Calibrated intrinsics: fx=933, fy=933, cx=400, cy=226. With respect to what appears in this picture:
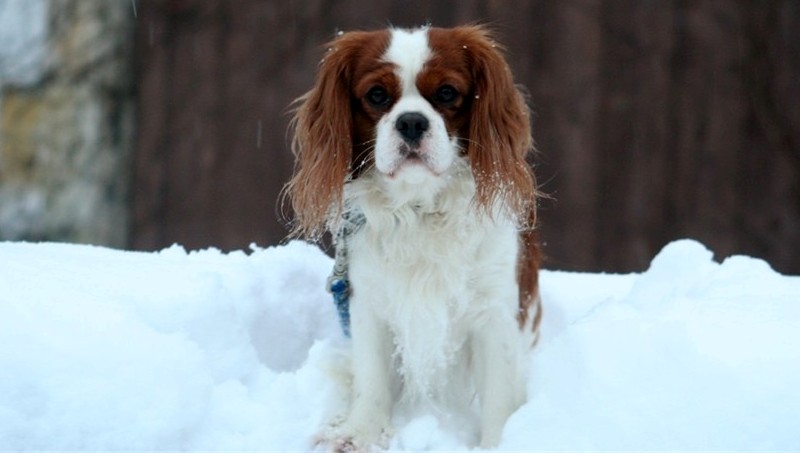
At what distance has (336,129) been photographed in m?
2.54

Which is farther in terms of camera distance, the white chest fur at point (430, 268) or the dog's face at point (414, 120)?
the white chest fur at point (430, 268)

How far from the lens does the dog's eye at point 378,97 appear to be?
245cm

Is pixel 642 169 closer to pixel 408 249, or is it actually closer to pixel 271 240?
pixel 271 240

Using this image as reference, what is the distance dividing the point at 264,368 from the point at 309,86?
289 cm

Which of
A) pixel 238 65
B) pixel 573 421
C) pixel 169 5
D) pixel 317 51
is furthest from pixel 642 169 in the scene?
pixel 573 421

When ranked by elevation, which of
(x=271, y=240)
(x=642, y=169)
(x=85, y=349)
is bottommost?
(x=271, y=240)

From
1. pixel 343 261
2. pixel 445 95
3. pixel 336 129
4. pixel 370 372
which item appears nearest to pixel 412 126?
pixel 445 95

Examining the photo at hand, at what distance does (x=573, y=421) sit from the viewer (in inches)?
81.8

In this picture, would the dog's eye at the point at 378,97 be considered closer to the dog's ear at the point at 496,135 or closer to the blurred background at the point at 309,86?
the dog's ear at the point at 496,135

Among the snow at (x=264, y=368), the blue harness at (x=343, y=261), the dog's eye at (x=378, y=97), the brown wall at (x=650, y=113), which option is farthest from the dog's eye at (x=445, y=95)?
the brown wall at (x=650, y=113)

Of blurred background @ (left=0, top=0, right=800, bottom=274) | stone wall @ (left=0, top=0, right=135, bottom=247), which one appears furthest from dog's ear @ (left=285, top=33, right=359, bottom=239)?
stone wall @ (left=0, top=0, right=135, bottom=247)

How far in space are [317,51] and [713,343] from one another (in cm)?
335

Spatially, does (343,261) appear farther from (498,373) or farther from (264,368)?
(498,373)

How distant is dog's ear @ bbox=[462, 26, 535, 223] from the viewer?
96.7 inches
